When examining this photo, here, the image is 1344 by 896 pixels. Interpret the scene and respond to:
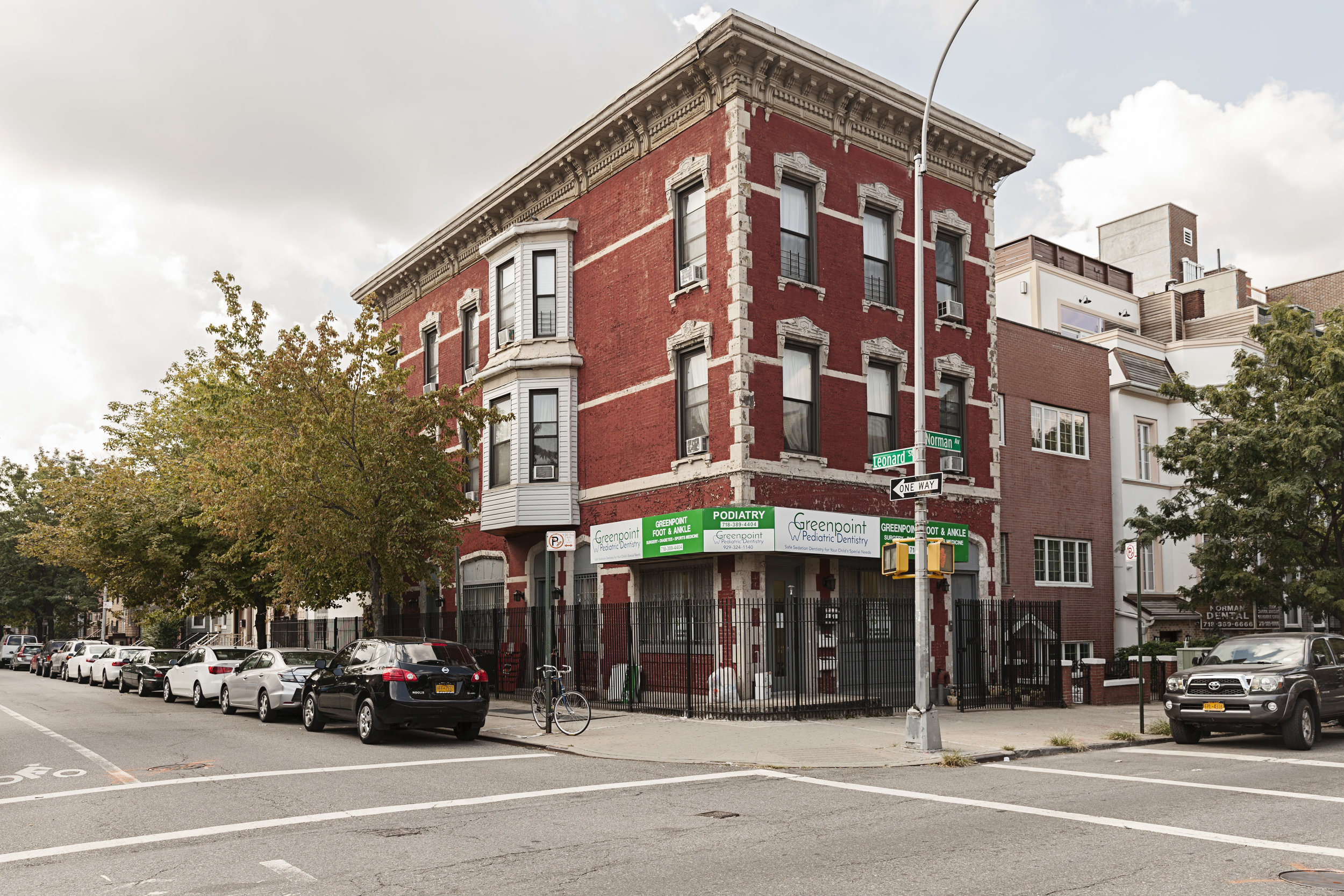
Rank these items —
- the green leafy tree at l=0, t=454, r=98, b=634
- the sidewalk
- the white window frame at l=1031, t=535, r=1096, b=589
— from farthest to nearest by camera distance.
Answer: the green leafy tree at l=0, t=454, r=98, b=634 < the white window frame at l=1031, t=535, r=1096, b=589 < the sidewalk

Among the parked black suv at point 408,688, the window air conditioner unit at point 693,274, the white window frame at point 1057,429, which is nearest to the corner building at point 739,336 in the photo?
the window air conditioner unit at point 693,274

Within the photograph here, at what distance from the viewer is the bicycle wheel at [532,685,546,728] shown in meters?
18.1

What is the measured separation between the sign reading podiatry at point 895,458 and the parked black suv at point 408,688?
6.80 meters

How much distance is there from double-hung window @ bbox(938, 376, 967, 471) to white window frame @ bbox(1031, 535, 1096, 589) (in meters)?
5.96

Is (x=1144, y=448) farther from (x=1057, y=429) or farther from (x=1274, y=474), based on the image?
(x=1274, y=474)

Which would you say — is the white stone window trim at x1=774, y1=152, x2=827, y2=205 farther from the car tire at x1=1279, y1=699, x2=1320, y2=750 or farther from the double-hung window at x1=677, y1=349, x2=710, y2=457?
the car tire at x1=1279, y1=699, x2=1320, y2=750

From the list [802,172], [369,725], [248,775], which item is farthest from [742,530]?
[248,775]

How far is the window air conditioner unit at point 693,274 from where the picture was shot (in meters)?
21.6

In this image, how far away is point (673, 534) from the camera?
20703 mm

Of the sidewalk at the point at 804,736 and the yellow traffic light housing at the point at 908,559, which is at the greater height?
the yellow traffic light housing at the point at 908,559

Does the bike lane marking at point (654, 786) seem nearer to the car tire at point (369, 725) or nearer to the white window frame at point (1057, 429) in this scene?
the car tire at point (369, 725)

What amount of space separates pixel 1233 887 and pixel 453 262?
88.7 ft

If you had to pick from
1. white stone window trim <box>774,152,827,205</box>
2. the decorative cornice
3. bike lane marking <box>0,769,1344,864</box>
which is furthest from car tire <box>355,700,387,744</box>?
the decorative cornice

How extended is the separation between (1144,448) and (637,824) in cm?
2743
